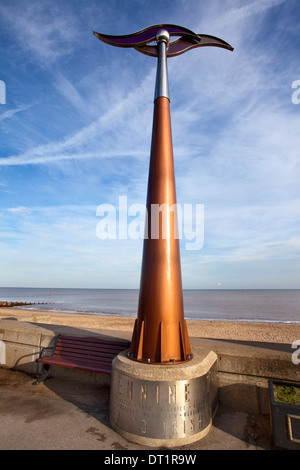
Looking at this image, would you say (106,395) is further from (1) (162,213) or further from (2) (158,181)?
(2) (158,181)

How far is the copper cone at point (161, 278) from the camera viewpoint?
4.62m

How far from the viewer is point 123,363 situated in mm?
4418

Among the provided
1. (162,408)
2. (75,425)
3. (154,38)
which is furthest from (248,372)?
(154,38)

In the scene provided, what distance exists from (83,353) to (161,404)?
2790 millimetres

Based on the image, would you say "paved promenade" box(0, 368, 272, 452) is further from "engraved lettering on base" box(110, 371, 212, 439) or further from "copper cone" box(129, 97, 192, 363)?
"copper cone" box(129, 97, 192, 363)

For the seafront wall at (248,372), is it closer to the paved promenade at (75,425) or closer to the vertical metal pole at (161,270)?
the paved promenade at (75,425)

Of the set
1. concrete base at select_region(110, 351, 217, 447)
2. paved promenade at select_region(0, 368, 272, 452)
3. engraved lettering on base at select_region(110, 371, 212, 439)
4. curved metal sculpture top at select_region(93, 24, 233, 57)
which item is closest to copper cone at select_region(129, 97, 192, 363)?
concrete base at select_region(110, 351, 217, 447)

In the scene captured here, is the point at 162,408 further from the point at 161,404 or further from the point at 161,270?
the point at 161,270

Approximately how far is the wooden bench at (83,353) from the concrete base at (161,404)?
58.4 inches

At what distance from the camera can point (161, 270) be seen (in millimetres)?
4906

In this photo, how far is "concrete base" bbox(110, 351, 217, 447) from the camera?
384 cm

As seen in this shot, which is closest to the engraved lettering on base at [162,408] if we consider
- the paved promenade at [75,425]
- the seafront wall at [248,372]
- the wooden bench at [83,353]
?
the paved promenade at [75,425]
